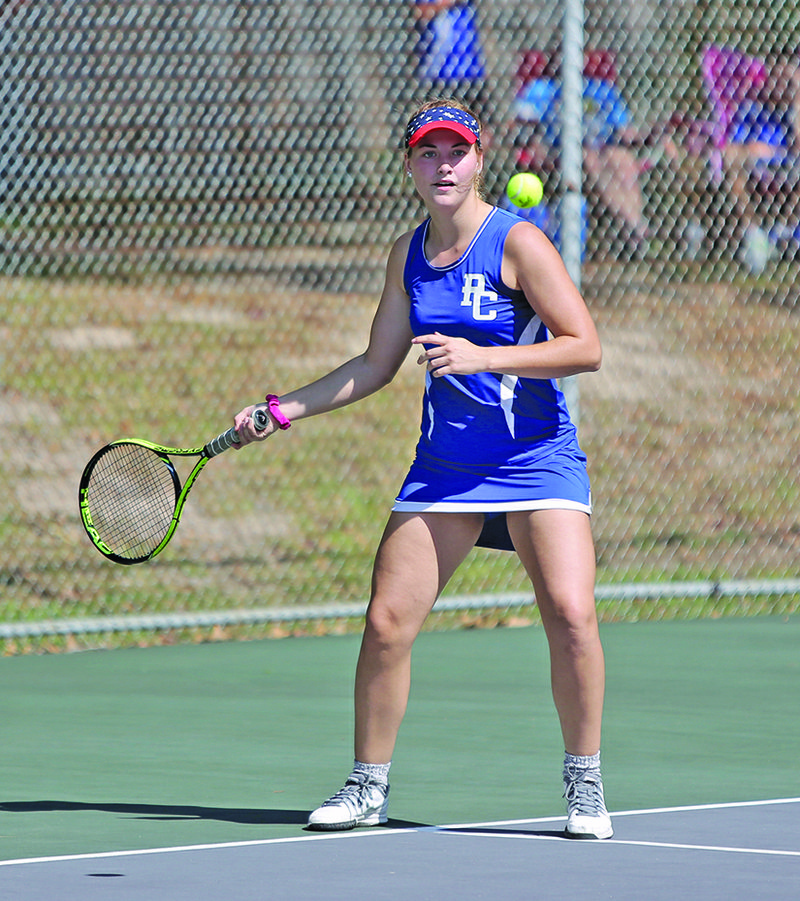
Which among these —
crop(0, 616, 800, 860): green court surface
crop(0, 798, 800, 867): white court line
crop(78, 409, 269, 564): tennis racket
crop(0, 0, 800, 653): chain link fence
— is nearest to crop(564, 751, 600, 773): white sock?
crop(0, 798, 800, 867): white court line

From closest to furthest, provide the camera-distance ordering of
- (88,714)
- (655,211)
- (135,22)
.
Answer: (88,714)
(135,22)
(655,211)

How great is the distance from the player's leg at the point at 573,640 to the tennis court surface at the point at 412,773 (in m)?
0.13

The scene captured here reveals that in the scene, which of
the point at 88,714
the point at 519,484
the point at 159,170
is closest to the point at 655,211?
the point at 159,170

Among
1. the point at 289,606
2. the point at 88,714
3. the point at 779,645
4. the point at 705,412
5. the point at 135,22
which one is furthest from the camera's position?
the point at 705,412

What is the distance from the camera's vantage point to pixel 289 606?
32.7 ft

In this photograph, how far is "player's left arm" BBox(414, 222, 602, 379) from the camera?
471 centimetres

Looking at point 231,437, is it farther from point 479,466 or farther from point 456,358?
point 456,358

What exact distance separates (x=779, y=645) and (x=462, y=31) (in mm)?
3492

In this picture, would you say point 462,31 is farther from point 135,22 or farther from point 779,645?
point 779,645

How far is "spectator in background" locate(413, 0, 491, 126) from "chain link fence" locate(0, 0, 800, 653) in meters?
0.01

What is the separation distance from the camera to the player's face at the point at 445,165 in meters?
5.00

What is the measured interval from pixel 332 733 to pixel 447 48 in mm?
4576

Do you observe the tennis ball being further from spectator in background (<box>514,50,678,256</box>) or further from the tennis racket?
spectator in background (<box>514,50,678,256</box>)

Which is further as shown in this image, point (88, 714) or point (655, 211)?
point (655, 211)
